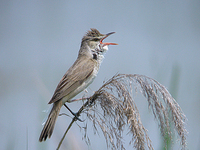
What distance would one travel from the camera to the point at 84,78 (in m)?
2.59

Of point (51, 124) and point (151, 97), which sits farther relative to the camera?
point (51, 124)

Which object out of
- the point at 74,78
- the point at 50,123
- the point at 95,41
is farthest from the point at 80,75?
the point at 50,123

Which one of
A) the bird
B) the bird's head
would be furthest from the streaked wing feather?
the bird's head

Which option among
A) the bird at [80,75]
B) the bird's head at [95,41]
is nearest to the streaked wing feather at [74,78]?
the bird at [80,75]

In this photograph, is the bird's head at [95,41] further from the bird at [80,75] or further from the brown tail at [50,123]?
the brown tail at [50,123]

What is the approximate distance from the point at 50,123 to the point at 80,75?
2.63 feet

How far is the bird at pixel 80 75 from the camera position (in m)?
2.03

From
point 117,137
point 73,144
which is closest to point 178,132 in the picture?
point 117,137

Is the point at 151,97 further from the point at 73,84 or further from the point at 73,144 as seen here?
the point at 73,84

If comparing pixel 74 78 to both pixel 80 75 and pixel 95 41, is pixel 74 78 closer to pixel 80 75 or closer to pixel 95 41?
pixel 80 75

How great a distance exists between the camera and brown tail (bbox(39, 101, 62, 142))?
1804 millimetres

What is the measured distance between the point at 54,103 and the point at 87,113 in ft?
2.20

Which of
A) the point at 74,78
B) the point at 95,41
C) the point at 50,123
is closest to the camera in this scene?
the point at 50,123

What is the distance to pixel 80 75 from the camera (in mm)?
2568
